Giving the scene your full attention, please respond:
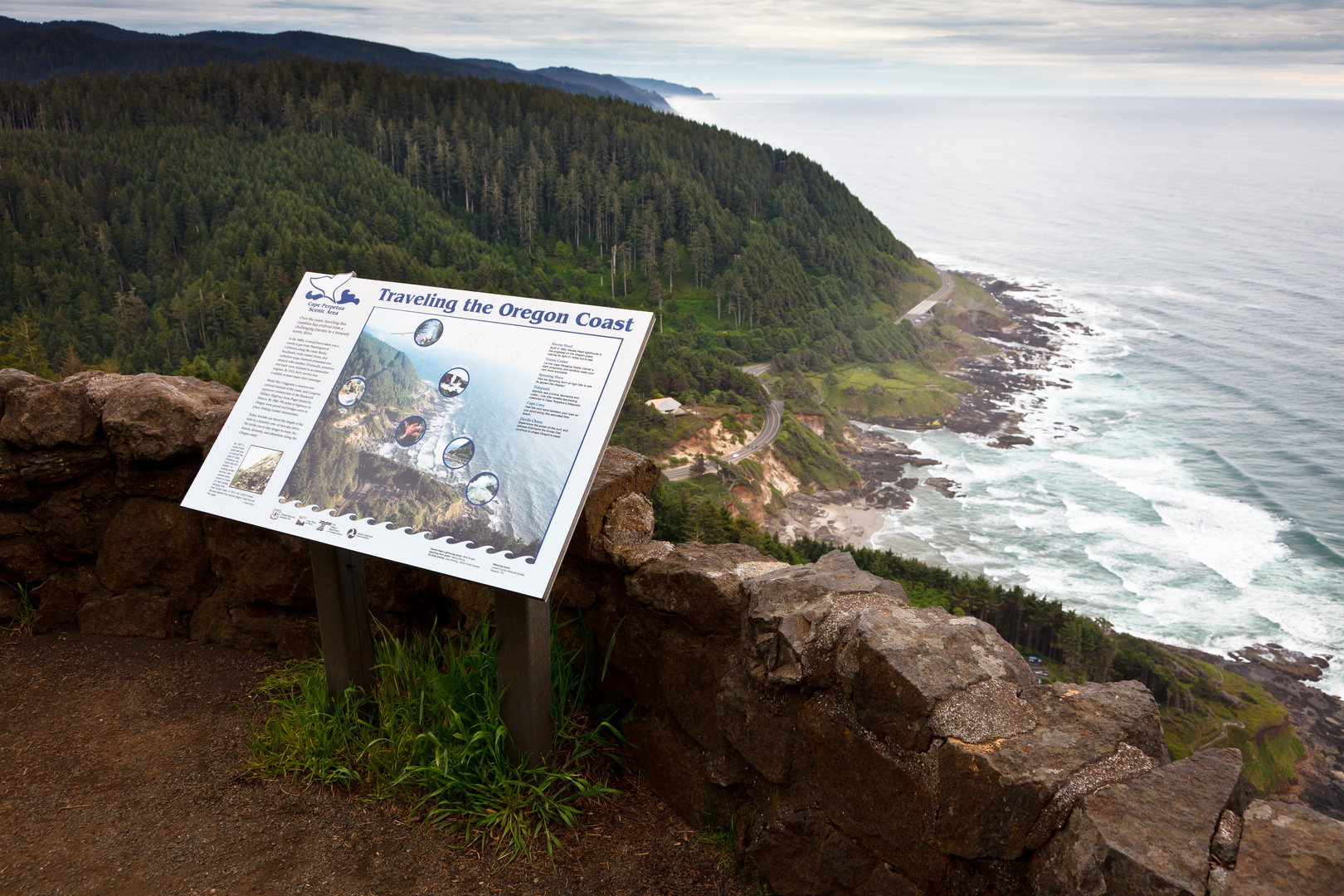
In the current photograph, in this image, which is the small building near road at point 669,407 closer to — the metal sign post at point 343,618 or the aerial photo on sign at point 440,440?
the metal sign post at point 343,618

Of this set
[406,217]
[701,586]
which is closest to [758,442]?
[406,217]

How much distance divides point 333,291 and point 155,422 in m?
2.05

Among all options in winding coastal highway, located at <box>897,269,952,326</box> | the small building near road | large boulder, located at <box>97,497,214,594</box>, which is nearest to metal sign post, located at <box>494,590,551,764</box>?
large boulder, located at <box>97,497,214,594</box>

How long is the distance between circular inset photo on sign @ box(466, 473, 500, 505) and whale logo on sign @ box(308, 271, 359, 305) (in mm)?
1540

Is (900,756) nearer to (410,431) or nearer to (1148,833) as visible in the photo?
(1148,833)

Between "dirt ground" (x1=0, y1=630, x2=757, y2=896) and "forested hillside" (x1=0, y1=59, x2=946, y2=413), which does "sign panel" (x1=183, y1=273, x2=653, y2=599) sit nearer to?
"dirt ground" (x1=0, y1=630, x2=757, y2=896)

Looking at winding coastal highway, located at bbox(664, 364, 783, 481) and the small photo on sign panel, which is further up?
the small photo on sign panel

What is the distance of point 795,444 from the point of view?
75.2m

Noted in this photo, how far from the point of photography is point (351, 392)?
4477 millimetres

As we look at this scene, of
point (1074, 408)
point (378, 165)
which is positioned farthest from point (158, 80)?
point (1074, 408)

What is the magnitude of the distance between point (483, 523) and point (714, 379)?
272 ft

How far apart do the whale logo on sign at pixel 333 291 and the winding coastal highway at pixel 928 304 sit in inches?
4615

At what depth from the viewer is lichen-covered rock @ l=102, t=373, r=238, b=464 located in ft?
19.4

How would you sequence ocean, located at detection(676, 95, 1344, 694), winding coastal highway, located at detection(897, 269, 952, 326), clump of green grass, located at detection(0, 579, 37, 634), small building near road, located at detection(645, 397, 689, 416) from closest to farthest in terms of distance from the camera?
clump of green grass, located at detection(0, 579, 37, 634) → ocean, located at detection(676, 95, 1344, 694) → small building near road, located at detection(645, 397, 689, 416) → winding coastal highway, located at detection(897, 269, 952, 326)
